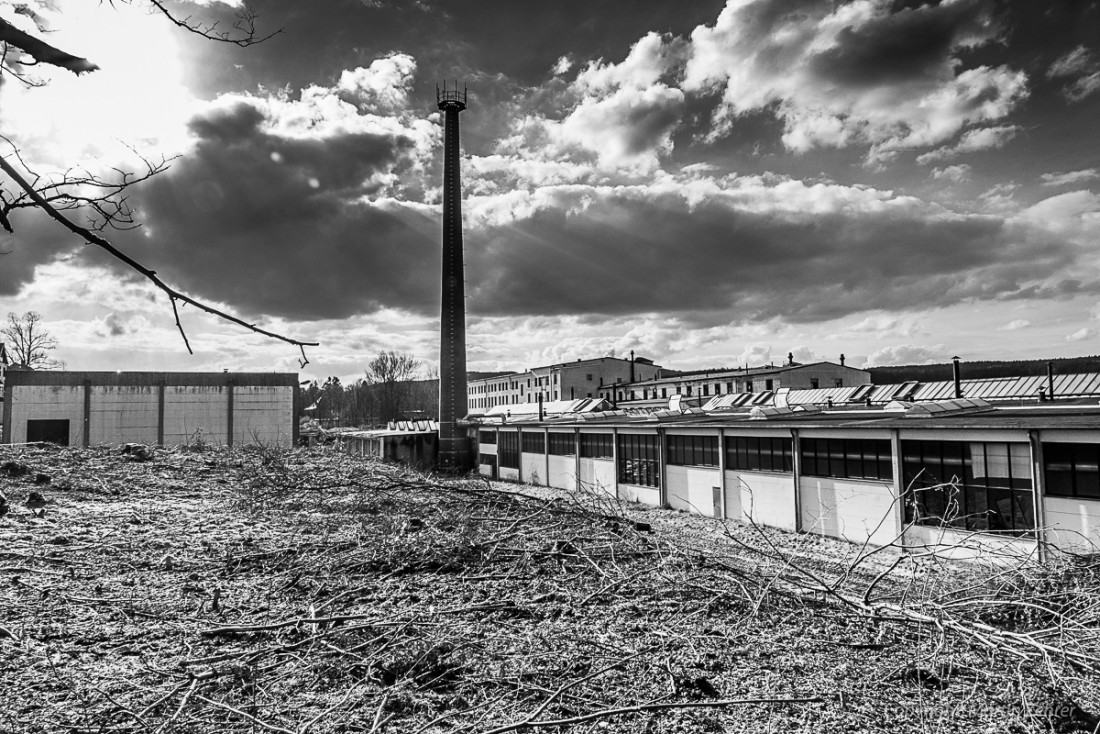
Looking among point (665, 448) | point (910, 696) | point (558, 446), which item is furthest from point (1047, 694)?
point (558, 446)

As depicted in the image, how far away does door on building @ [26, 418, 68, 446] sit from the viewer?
37188 millimetres

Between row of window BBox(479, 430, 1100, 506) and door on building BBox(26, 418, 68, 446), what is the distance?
34.4 meters

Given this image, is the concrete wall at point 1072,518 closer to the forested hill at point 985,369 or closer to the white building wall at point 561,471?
the white building wall at point 561,471

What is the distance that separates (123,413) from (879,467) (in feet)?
134

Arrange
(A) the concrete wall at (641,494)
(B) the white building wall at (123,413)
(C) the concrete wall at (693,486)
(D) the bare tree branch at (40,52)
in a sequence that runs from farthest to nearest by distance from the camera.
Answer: (B) the white building wall at (123,413) → (A) the concrete wall at (641,494) → (C) the concrete wall at (693,486) → (D) the bare tree branch at (40,52)

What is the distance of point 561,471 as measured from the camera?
37.6 meters

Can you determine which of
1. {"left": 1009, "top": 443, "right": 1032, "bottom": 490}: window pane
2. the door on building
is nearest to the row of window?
{"left": 1009, "top": 443, "right": 1032, "bottom": 490}: window pane

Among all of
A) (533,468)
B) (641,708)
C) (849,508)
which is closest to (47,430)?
(533,468)

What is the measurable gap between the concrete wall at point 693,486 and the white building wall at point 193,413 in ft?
91.1

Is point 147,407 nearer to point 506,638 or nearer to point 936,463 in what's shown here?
point 936,463

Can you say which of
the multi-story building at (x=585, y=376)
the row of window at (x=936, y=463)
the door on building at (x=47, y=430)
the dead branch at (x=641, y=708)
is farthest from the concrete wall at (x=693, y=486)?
the multi-story building at (x=585, y=376)

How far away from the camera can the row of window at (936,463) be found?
52.7 ft

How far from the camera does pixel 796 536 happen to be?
21.9 metres

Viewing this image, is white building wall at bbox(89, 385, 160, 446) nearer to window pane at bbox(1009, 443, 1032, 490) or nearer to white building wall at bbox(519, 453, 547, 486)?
white building wall at bbox(519, 453, 547, 486)
